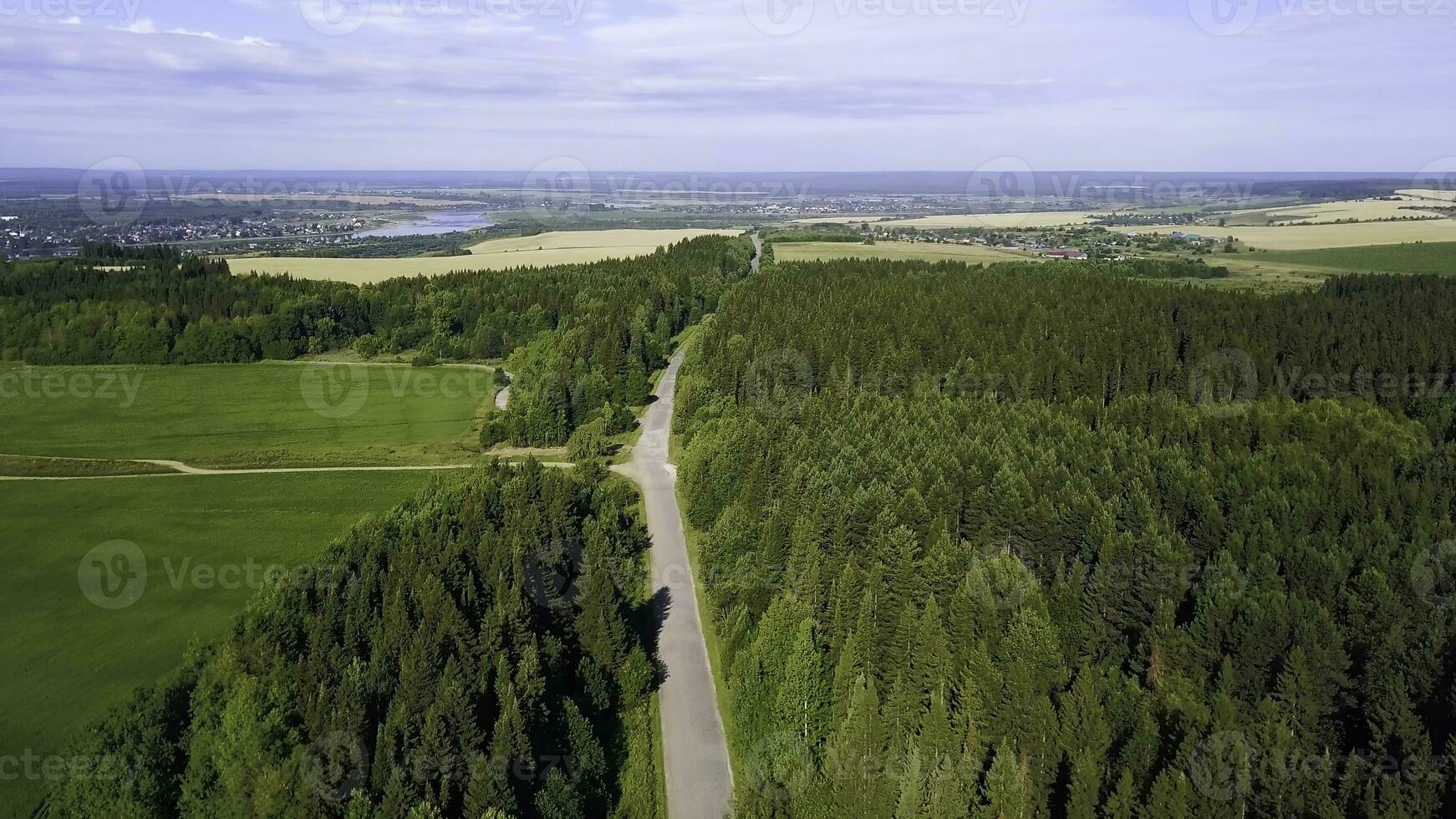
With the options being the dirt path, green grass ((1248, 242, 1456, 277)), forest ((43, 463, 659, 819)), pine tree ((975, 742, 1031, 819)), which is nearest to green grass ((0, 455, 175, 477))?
the dirt path

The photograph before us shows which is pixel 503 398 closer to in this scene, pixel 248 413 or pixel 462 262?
pixel 248 413

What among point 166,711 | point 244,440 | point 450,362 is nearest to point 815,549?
point 166,711

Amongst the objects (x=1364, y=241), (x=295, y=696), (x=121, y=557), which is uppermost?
(x=1364, y=241)

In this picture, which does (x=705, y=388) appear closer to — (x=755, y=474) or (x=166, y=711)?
(x=755, y=474)

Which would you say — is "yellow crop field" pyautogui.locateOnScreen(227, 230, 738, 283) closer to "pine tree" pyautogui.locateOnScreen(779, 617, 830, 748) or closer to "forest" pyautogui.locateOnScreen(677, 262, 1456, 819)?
"forest" pyautogui.locateOnScreen(677, 262, 1456, 819)

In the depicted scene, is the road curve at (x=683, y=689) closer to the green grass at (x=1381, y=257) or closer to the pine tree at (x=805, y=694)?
the pine tree at (x=805, y=694)

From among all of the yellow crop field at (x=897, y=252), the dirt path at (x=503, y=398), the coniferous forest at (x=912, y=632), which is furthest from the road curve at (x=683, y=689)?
the yellow crop field at (x=897, y=252)

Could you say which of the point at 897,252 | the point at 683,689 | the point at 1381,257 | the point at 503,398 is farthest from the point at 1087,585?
the point at 897,252
